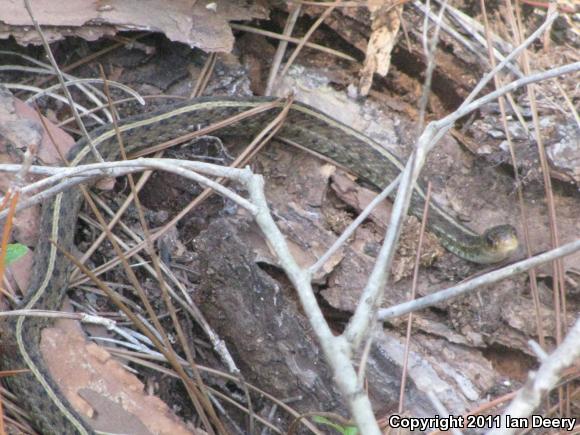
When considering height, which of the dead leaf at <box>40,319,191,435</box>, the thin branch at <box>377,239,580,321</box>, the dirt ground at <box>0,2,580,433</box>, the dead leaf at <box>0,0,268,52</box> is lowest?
the dead leaf at <box>40,319,191,435</box>

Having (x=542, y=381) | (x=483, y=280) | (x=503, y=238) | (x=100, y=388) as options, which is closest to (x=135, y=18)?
(x=100, y=388)

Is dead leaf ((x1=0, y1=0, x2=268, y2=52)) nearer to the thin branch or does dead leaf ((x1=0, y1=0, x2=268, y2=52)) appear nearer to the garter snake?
the garter snake

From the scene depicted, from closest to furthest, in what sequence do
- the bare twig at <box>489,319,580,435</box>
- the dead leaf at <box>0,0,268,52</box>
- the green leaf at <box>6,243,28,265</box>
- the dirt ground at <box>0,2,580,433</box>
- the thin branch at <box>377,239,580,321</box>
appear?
the bare twig at <box>489,319,580,435</box>
the thin branch at <box>377,239,580,321</box>
the green leaf at <box>6,243,28,265</box>
the dirt ground at <box>0,2,580,433</box>
the dead leaf at <box>0,0,268,52</box>

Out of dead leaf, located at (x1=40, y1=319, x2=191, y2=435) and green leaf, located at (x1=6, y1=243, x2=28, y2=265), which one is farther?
dead leaf, located at (x1=40, y1=319, x2=191, y2=435)

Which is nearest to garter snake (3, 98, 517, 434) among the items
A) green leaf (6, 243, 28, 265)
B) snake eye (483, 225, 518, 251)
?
snake eye (483, 225, 518, 251)

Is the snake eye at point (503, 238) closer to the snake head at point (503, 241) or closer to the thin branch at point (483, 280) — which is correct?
the snake head at point (503, 241)

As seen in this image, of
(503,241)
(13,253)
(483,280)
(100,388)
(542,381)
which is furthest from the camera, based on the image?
(503,241)

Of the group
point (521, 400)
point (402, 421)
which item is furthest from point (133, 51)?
point (521, 400)

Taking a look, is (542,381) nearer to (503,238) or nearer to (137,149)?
(503,238)

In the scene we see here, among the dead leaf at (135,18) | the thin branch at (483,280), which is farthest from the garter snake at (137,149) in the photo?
the thin branch at (483,280)
